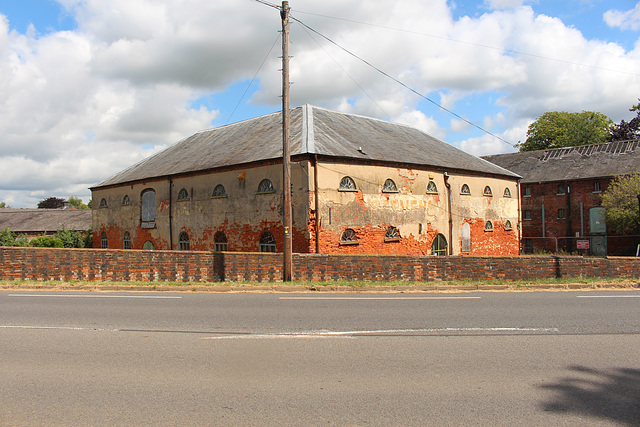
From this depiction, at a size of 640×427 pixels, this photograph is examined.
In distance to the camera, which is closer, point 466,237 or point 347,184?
point 347,184

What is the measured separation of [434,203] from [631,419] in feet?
75.3

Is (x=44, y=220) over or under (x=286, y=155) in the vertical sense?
over

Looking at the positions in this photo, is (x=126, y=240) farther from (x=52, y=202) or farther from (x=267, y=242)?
(x=52, y=202)

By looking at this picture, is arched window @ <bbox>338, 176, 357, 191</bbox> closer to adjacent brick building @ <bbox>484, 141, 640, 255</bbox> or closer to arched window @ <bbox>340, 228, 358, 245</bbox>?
arched window @ <bbox>340, 228, 358, 245</bbox>

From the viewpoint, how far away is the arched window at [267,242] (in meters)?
23.3

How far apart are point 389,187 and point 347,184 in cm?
266

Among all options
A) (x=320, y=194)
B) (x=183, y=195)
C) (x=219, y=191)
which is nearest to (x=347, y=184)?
(x=320, y=194)

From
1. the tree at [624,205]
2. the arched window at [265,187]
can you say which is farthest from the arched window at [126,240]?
the tree at [624,205]

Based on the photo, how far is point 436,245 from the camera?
27172 millimetres

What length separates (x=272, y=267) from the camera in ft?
51.5

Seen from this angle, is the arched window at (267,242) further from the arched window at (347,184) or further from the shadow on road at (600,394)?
the shadow on road at (600,394)

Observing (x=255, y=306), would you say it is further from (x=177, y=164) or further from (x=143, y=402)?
(x=177, y=164)

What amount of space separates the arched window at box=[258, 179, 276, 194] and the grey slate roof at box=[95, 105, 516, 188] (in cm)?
119

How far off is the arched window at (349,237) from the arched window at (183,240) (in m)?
9.68
